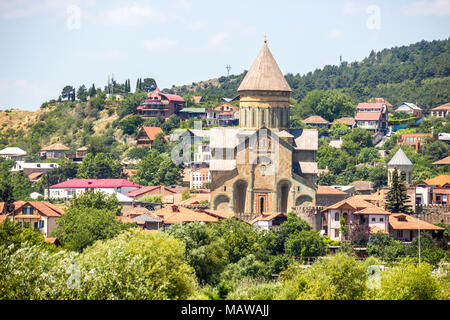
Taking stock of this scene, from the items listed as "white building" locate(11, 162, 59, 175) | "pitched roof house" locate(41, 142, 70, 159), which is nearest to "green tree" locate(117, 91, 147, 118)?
"pitched roof house" locate(41, 142, 70, 159)

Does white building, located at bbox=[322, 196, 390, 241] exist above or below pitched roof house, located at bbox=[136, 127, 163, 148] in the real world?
below

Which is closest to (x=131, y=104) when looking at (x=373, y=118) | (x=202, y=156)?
(x=202, y=156)

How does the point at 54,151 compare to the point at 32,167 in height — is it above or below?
above

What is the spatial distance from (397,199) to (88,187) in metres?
41.3

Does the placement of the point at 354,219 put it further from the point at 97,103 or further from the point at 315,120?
the point at 97,103

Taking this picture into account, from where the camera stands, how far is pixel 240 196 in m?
70.8

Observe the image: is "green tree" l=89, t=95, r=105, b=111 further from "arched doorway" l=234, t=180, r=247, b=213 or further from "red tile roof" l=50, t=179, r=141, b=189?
"arched doorway" l=234, t=180, r=247, b=213

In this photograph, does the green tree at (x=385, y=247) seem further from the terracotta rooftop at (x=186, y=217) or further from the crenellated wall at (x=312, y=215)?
the terracotta rooftop at (x=186, y=217)

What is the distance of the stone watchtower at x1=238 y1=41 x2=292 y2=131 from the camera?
71.9 meters

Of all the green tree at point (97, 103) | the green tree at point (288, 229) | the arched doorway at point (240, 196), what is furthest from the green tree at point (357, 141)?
the green tree at point (288, 229)

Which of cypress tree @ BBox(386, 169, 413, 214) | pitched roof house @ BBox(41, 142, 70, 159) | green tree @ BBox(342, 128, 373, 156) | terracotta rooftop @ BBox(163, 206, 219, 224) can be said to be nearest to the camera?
terracotta rooftop @ BBox(163, 206, 219, 224)

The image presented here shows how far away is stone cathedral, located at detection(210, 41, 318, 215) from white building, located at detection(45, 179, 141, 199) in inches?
1231

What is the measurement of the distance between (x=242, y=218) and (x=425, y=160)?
5212 cm
